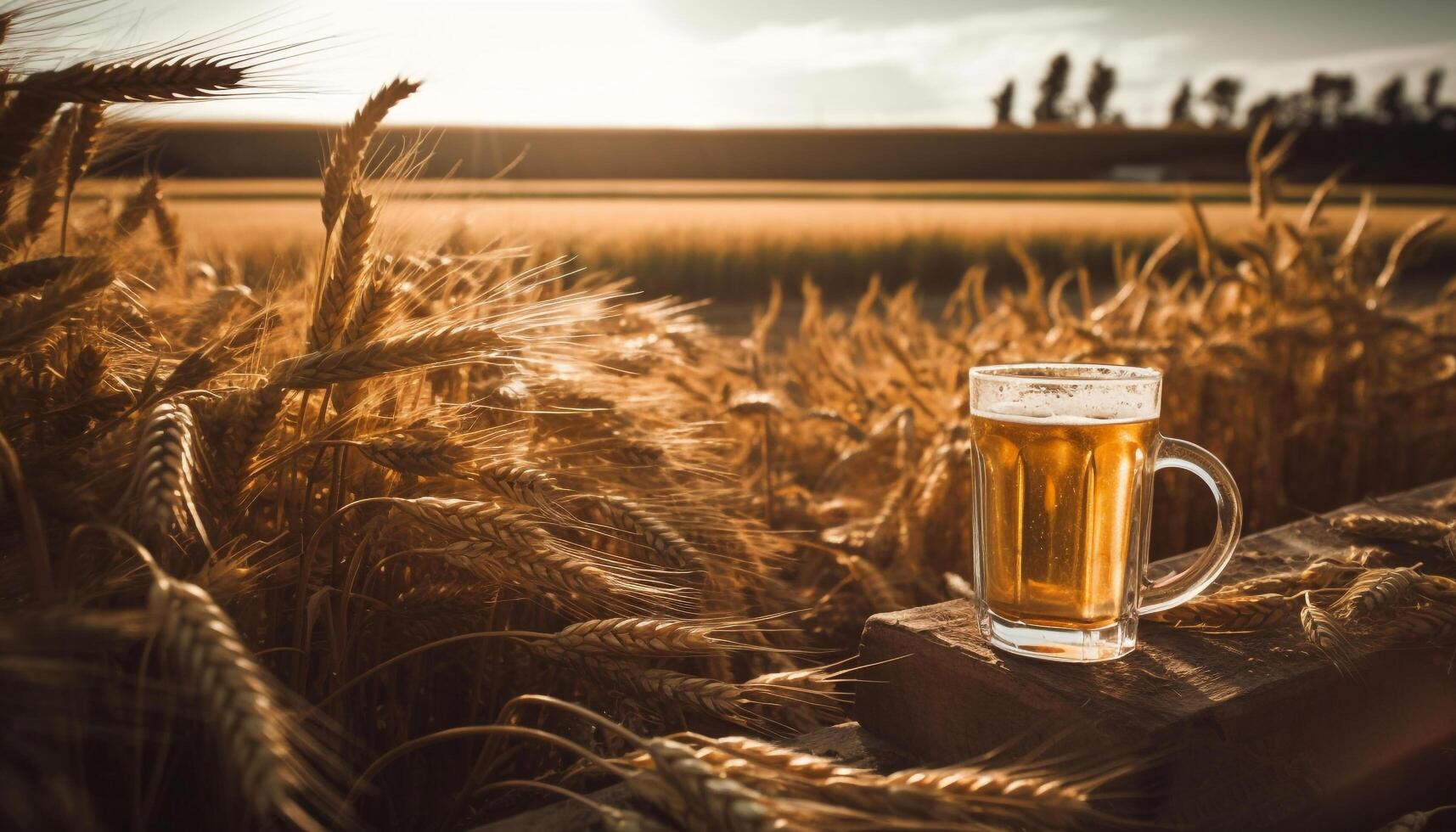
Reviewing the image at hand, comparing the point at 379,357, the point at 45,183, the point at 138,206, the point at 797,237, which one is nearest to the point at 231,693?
the point at 379,357

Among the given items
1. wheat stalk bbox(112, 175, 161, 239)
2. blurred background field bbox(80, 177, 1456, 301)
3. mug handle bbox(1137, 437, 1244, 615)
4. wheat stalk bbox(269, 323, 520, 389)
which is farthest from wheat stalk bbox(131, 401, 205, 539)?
blurred background field bbox(80, 177, 1456, 301)

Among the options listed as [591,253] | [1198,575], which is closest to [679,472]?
[1198,575]

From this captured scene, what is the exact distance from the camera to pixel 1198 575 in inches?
48.9

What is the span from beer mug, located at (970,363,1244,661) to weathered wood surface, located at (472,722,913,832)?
0.24 metres

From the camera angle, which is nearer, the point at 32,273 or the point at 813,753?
the point at 32,273

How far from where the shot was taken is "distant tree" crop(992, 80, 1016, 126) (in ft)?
185

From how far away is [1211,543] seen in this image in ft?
4.05

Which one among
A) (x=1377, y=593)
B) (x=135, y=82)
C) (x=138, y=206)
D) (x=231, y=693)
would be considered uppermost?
(x=135, y=82)

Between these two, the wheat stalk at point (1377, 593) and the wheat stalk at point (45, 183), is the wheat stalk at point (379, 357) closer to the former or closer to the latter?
the wheat stalk at point (45, 183)

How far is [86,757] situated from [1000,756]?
104 cm

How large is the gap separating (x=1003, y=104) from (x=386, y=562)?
6393cm

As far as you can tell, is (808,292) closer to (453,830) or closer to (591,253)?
(453,830)

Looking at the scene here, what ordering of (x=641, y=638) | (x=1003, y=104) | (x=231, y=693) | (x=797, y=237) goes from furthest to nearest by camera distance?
1. (x=1003, y=104)
2. (x=797, y=237)
3. (x=641, y=638)
4. (x=231, y=693)

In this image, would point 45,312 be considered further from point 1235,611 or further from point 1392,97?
point 1392,97
